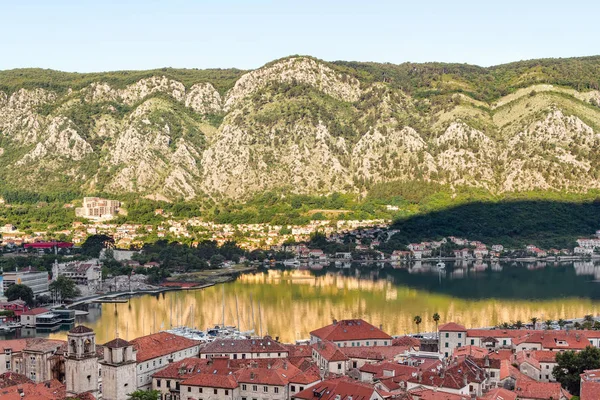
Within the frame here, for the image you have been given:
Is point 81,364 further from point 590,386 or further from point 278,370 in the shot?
point 590,386

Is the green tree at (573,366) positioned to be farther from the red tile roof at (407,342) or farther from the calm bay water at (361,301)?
the calm bay water at (361,301)

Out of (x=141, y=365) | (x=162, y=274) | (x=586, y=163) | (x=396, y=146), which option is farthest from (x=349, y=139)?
(x=141, y=365)

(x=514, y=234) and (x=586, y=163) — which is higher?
(x=586, y=163)

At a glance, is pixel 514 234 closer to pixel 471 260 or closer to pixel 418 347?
pixel 471 260

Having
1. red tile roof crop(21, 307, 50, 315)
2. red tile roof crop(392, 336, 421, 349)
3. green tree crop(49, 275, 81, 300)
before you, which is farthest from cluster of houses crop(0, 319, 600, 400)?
green tree crop(49, 275, 81, 300)

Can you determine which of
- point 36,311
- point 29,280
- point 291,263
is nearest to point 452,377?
point 36,311

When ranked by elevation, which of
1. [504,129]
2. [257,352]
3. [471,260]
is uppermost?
[504,129]

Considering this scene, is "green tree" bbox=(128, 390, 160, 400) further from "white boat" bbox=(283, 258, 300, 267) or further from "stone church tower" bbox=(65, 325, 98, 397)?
"white boat" bbox=(283, 258, 300, 267)
